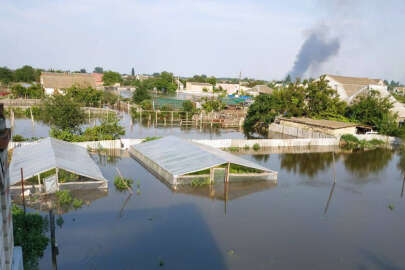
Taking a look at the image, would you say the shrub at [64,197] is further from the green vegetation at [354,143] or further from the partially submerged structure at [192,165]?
the green vegetation at [354,143]

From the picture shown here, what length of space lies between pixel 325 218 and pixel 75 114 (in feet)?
56.4

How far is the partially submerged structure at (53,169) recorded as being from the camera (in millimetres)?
12758

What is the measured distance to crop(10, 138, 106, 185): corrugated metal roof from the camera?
1303 centimetres

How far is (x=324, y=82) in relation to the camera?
112 feet

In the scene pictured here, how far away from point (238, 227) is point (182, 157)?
6.06 m

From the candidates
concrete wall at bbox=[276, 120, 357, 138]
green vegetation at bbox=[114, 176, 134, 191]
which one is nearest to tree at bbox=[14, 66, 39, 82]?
concrete wall at bbox=[276, 120, 357, 138]

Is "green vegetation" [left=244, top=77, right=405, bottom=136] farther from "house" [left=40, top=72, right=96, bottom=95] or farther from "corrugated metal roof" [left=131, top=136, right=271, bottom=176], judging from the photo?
"house" [left=40, top=72, right=96, bottom=95]

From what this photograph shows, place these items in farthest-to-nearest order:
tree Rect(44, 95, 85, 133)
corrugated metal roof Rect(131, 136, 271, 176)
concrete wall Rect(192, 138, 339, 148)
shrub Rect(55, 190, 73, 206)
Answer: concrete wall Rect(192, 138, 339, 148) < tree Rect(44, 95, 85, 133) < corrugated metal roof Rect(131, 136, 271, 176) < shrub Rect(55, 190, 73, 206)

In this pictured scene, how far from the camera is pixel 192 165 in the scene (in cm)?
1555

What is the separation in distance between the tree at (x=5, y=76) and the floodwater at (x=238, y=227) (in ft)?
207

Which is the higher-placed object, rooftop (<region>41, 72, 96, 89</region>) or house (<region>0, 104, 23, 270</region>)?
rooftop (<region>41, 72, 96, 89</region>)

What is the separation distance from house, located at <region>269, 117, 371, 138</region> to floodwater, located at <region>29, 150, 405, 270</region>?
1170 cm

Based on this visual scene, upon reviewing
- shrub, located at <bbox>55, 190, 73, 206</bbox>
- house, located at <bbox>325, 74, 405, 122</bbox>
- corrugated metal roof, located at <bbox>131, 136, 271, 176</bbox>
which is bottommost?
shrub, located at <bbox>55, 190, 73, 206</bbox>

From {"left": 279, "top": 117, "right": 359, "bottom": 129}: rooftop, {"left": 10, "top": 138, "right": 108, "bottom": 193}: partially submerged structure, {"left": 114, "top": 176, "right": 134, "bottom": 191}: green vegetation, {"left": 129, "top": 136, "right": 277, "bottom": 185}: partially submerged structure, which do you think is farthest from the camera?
{"left": 279, "top": 117, "right": 359, "bottom": 129}: rooftop
